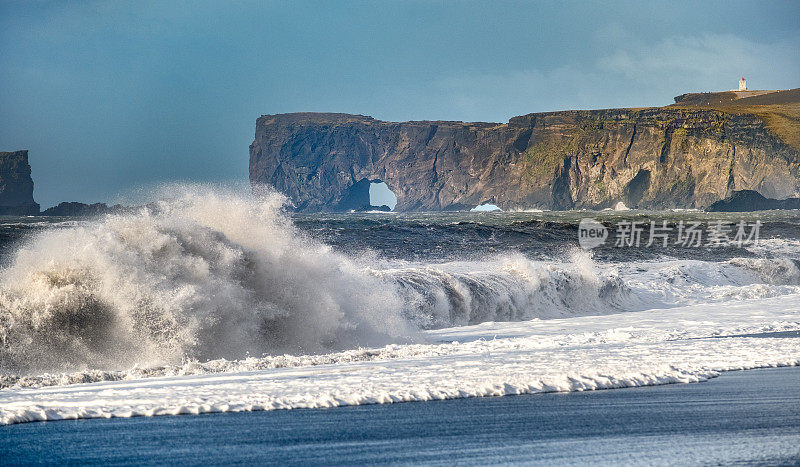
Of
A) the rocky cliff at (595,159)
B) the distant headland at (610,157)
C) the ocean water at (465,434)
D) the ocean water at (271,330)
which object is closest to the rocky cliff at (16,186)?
the distant headland at (610,157)

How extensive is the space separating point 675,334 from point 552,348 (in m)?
2.74

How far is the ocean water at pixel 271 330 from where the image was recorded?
7844 mm

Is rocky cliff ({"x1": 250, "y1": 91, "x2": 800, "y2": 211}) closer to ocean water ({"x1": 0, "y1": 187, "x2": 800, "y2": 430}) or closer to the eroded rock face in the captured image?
the eroded rock face

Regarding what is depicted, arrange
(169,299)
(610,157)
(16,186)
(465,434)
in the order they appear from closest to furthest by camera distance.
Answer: (465,434) → (169,299) → (16,186) → (610,157)

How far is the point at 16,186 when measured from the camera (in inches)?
3548

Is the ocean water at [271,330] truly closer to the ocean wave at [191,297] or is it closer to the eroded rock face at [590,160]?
the ocean wave at [191,297]

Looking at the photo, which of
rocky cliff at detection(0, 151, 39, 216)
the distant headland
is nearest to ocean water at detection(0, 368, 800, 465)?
rocky cliff at detection(0, 151, 39, 216)

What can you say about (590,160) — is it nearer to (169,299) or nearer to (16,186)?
(16,186)

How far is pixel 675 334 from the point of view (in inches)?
504

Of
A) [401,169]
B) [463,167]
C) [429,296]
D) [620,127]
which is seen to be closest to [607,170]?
[620,127]

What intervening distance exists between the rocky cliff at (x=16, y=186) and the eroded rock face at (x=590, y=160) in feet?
340

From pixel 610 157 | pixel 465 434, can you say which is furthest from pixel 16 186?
pixel 610 157

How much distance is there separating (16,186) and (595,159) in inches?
4302

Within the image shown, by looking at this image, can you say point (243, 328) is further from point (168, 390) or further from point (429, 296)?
point (429, 296)
